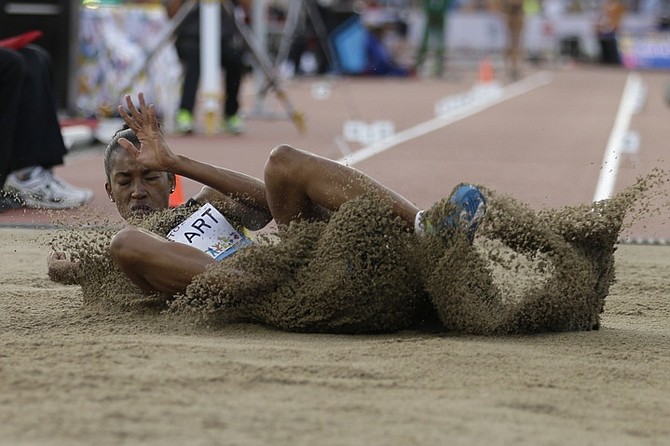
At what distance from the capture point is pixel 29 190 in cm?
802

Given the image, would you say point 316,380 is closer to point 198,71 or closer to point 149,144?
point 149,144

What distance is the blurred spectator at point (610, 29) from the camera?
28.4m

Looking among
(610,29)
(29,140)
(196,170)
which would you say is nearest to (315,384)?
(196,170)

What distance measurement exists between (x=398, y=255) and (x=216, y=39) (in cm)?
825

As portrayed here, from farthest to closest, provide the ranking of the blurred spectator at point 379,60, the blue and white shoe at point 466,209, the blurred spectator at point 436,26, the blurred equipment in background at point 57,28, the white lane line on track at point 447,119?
the blurred spectator at point 379,60, the blurred spectator at point 436,26, the blurred equipment in background at point 57,28, the white lane line on track at point 447,119, the blue and white shoe at point 466,209

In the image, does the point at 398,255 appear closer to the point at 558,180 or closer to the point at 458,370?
the point at 458,370

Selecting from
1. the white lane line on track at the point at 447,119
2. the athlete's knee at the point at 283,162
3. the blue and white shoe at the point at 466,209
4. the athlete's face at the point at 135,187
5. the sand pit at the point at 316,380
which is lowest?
the white lane line on track at the point at 447,119

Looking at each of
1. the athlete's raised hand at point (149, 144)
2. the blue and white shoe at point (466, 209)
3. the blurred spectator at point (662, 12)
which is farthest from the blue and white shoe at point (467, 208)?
the blurred spectator at point (662, 12)

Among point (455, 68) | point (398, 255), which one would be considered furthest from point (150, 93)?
point (455, 68)

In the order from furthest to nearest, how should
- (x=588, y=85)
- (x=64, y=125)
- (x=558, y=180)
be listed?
(x=588, y=85) → (x=64, y=125) → (x=558, y=180)

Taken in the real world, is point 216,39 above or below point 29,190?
above

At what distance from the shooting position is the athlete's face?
483cm

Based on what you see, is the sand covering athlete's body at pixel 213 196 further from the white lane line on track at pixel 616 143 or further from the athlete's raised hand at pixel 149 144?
the white lane line on track at pixel 616 143

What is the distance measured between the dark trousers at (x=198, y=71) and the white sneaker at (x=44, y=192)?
14.7 ft
